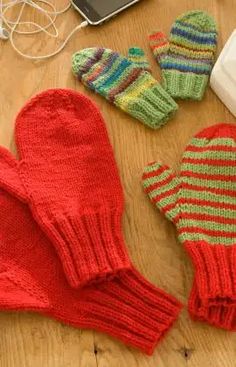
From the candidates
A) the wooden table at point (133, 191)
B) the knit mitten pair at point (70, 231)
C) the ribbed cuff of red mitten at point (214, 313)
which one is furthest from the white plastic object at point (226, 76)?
the ribbed cuff of red mitten at point (214, 313)

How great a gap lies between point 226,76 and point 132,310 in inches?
16.5

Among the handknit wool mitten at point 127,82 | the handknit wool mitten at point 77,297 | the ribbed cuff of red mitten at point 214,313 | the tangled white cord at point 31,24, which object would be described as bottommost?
the ribbed cuff of red mitten at point 214,313

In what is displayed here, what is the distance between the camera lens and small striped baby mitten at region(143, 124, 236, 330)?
761 millimetres

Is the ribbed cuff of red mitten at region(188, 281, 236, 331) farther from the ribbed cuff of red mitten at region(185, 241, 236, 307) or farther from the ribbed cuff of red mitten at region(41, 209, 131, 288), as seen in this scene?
the ribbed cuff of red mitten at region(41, 209, 131, 288)

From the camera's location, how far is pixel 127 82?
910 mm

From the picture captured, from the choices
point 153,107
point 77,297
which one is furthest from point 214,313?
point 153,107

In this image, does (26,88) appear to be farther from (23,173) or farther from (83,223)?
(83,223)

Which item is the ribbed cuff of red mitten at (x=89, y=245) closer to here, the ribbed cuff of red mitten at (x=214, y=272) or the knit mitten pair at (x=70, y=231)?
the knit mitten pair at (x=70, y=231)

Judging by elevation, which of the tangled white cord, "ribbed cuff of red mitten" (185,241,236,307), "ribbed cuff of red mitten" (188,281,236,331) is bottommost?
"ribbed cuff of red mitten" (188,281,236,331)

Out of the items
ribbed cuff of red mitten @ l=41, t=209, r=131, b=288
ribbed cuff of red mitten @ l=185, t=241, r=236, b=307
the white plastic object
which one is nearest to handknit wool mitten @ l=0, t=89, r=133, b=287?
ribbed cuff of red mitten @ l=41, t=209, r=131, b=288

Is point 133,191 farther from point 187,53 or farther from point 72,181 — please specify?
point 187,53

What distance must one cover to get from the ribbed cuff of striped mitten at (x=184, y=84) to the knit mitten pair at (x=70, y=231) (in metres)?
0.14

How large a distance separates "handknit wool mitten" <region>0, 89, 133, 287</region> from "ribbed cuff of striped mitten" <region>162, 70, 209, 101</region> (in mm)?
135

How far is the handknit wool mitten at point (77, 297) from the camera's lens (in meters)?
0.76
